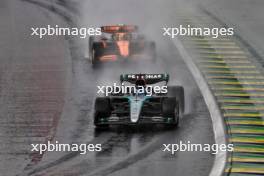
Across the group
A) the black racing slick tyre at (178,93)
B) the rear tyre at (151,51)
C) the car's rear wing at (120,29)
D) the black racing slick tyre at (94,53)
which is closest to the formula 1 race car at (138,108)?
the black racing slick tyre at (178,93)

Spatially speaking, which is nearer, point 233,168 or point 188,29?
point 233,168

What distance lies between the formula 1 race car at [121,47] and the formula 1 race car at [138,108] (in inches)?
310

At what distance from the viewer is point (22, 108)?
32.0 meters

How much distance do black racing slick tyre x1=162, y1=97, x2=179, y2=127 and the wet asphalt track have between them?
35 cm

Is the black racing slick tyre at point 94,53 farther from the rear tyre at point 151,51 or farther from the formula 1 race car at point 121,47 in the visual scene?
the rear tyre at point 151,51

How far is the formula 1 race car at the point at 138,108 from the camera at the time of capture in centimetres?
2792

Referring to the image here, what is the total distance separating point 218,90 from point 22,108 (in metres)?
6.99

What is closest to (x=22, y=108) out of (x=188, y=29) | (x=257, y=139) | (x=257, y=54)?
(x=257, y=139)

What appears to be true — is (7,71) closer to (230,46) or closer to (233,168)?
(230,46)

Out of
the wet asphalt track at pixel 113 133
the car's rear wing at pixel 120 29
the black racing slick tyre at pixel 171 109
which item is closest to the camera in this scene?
the wet asphalt track at pixel 113 133

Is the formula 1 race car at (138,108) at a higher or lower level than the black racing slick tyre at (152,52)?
lower

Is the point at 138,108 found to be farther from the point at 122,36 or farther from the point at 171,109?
the point at 122,36

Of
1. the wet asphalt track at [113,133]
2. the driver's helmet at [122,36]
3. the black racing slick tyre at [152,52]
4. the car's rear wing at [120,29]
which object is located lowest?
the wet asphalt track at [113,133]

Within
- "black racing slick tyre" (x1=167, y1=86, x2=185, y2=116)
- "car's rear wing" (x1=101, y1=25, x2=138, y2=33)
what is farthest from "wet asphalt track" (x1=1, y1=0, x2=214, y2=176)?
"car's rear wing" (x1=101, y1=25, x2=138, y2=33)
